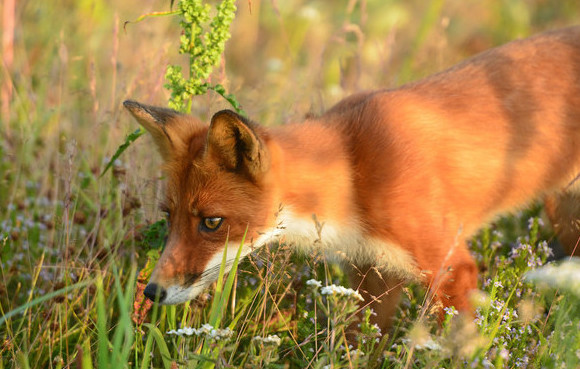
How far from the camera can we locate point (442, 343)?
255 cm

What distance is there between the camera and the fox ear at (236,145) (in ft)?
11.0

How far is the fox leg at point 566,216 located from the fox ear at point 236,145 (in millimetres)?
2795

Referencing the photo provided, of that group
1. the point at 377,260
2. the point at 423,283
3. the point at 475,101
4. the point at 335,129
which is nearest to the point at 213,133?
the point at 335,129

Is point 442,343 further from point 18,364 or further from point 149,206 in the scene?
point 149,206

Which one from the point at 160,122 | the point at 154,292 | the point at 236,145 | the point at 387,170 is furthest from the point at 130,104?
the point at 387,170

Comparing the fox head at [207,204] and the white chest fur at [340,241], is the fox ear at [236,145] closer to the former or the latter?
the fox head at [207,204]

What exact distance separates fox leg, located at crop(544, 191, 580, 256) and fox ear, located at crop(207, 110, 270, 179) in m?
2.79

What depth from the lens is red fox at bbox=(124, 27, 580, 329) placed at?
3.69 m

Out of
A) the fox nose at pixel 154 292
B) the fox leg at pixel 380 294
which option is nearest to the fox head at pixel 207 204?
the fox nose at pixel 154 292

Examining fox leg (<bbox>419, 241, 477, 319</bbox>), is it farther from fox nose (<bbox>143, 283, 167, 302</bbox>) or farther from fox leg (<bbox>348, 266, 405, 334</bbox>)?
fox nose (<bbox>143, 283, 167, 302</bbox>)

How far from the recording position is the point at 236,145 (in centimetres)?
361

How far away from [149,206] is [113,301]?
32.0 inches

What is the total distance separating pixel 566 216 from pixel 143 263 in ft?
11.6

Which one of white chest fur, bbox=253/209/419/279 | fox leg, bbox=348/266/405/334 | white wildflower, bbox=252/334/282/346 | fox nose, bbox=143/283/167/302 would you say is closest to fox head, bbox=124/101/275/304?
fox nose, bbox=143/283/167/302
